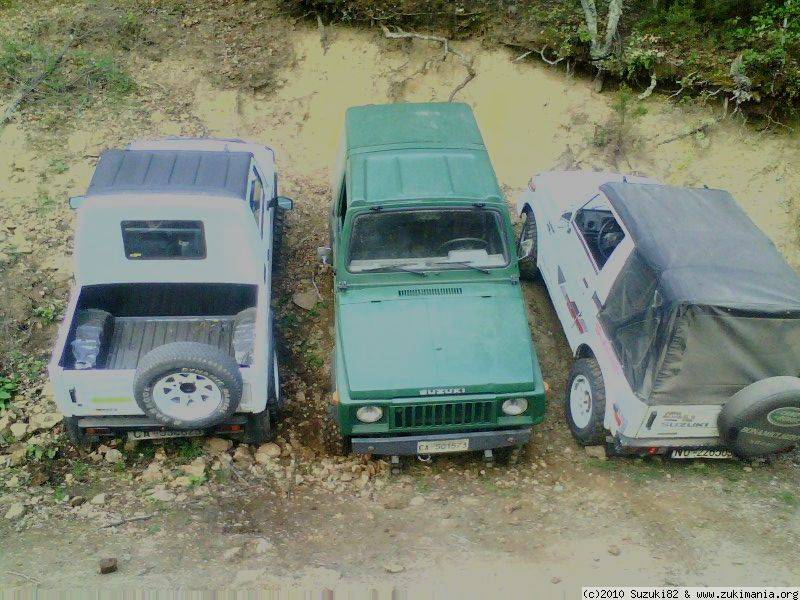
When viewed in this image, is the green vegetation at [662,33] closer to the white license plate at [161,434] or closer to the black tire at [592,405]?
the black tire at [592,405]

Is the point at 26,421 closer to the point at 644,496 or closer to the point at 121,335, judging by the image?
the point at 121,335

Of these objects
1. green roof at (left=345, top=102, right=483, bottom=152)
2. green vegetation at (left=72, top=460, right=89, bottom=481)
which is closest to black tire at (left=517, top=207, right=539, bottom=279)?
green roof at (left=345, top=102, right=483, bottom=152)

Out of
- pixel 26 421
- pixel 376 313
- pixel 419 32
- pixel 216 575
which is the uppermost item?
pixel 419 32

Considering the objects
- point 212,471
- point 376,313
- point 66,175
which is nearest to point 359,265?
point 376,313

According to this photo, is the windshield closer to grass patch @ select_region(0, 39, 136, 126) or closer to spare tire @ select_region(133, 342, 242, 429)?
spare tire @ select_region(133, 342, 242, 429)

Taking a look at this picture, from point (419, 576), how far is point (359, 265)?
99.5 inches

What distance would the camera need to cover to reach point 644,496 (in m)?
5.57

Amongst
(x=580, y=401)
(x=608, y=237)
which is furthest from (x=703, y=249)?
(x=580, y=401)

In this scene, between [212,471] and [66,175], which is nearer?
[212,471]

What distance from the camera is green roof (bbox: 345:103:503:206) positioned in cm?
602

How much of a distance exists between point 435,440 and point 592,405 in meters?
1.39

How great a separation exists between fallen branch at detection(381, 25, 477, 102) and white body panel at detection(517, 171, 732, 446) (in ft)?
8.12

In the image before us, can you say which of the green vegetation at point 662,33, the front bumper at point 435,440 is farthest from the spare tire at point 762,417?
the green vegetation at point 662,33

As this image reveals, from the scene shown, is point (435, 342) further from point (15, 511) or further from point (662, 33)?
point (662, 33)
